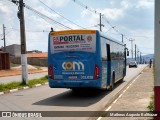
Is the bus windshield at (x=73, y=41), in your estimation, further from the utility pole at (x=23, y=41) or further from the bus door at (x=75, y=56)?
the utility pole at (x=23, y=41)

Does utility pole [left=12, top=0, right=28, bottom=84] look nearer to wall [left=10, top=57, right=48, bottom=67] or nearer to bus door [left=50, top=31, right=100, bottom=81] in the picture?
bus door [left=50, top=31, right=100, bottom=81]

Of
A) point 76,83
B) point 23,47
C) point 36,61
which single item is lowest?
point 36,61

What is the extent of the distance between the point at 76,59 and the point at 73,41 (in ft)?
2.79

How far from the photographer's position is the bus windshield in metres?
15.3

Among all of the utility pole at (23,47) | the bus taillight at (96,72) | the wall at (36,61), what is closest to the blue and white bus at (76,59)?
the bus taillight at (96,72)

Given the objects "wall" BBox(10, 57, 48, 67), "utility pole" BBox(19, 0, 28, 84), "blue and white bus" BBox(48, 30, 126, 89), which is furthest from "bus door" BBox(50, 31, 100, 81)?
"wall" BBox(10, 57, 48, 67)

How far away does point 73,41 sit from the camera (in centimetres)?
1557

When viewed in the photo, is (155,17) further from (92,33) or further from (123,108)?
(92,33)

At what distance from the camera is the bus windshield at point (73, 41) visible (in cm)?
1534

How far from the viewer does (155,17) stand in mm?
6703

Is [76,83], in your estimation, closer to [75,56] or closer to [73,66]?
[73,66]

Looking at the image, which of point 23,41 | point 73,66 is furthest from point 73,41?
point 23,41

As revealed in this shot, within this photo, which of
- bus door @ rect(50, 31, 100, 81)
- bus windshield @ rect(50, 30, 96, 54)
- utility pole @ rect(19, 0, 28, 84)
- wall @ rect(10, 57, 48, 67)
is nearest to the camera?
bus door @ rect(50, 31, 100, 81)

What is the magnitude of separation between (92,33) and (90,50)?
30.2 inches
